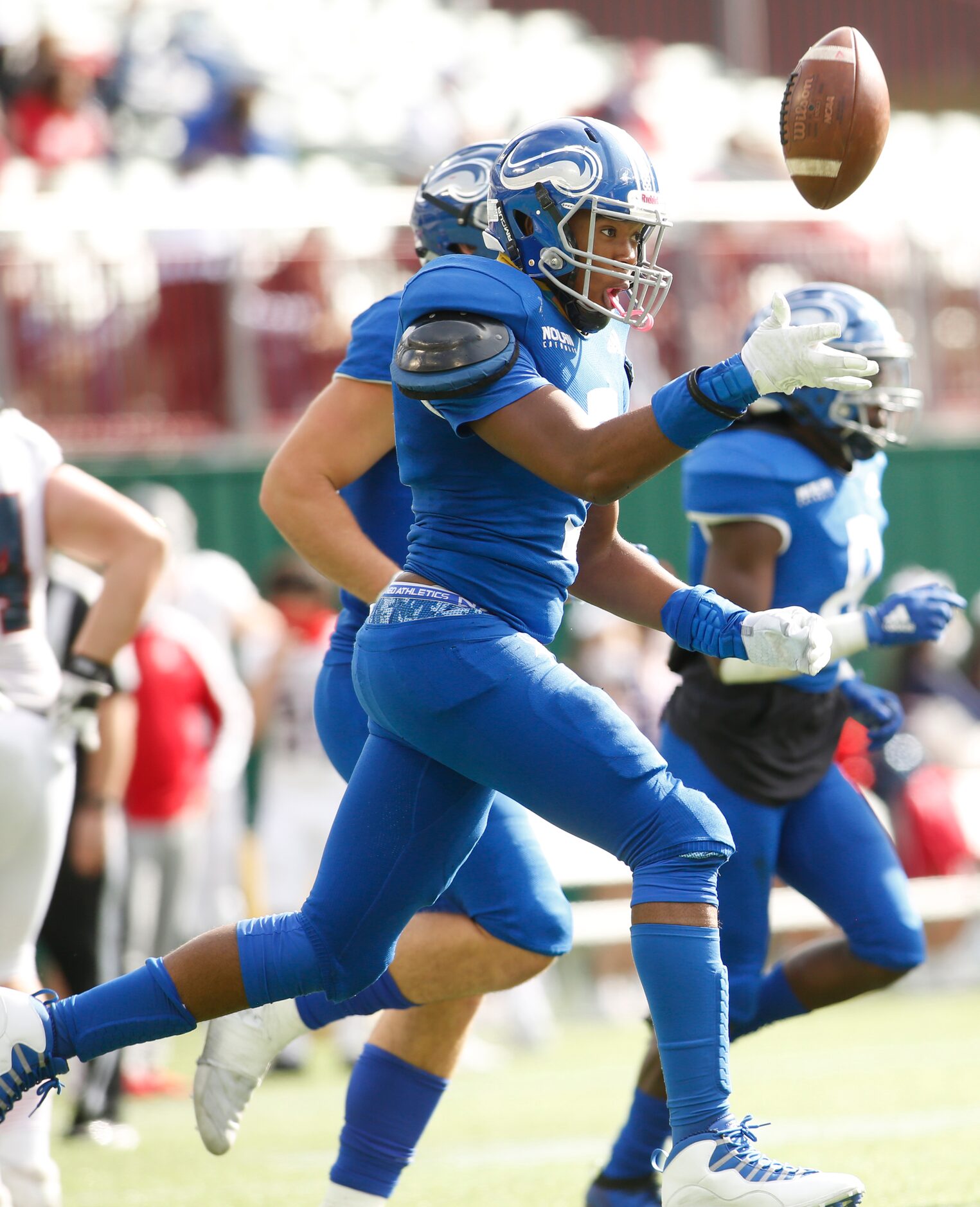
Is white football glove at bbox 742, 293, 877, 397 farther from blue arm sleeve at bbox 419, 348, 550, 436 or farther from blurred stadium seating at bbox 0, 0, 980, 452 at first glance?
blurred stadium seating at bbox 0, 0, 980, 452

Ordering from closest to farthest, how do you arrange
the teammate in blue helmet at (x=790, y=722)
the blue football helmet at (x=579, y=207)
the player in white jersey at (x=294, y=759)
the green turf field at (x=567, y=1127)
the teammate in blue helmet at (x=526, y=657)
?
the teammate in blue helmet at (x=526, y=657), the blue football helmet at (x=579, y=207), the teammate in blue helmet at (x=790, y=722), the green turf field at (x=567, y=1127), the player in white jersey at (x=294, y=759)

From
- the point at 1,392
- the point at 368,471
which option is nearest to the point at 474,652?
the point at 368,471

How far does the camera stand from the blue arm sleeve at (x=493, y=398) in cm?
311

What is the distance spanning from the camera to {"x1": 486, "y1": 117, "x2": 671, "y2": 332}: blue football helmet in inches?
130

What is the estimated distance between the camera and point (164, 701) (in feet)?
25.0

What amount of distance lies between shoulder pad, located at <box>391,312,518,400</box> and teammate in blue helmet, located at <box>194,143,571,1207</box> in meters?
0.86

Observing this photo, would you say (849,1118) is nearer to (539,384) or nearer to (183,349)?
(539,384)

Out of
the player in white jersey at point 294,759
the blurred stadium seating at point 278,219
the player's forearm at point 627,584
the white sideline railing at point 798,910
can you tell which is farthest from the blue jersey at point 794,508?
the blurred stadium seating at point 278,219

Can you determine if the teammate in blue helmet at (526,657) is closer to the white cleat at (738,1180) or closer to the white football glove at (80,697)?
the white cleat at (738,1180)

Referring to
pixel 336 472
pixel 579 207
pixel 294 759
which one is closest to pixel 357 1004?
pixel 336 472

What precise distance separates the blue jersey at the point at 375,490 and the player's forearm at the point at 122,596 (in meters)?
0.43

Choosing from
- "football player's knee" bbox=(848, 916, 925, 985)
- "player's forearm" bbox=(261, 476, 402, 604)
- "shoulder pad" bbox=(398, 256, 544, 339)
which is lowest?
"football player's knee" bbox=(848, 916, 925, 985)

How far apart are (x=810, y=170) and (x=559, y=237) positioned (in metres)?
0.74

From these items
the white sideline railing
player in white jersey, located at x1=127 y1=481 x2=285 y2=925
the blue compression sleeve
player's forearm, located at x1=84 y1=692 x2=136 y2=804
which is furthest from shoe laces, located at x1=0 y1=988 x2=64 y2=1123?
the white sideline railing
